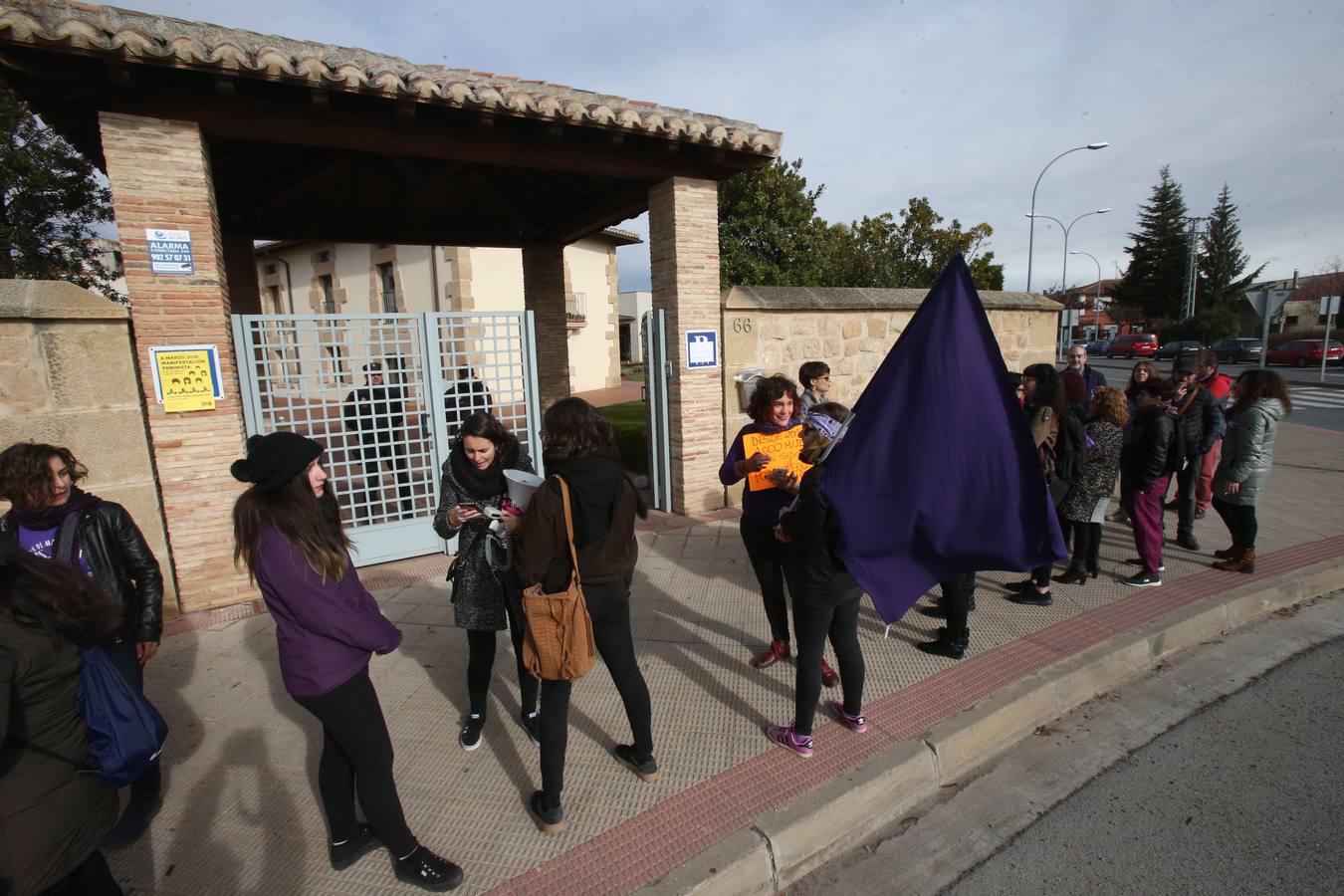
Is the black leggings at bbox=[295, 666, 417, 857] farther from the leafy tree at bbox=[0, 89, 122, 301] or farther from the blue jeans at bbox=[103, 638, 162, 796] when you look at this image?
the leafy tree at bbox=[0, 89, 122, 301]

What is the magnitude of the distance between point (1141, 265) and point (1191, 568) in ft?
159

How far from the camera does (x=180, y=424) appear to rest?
4.57 m

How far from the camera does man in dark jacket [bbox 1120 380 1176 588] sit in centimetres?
475

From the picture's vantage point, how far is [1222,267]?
133 ft

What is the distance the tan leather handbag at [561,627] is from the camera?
8.03 ft

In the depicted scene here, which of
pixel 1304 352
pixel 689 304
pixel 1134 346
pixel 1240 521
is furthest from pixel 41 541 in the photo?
pixel 1134 346

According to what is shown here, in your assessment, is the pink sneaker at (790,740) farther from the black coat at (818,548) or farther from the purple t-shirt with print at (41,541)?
the purple t-shirt with print at (41,541)

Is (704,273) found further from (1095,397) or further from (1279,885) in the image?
(1279,885)

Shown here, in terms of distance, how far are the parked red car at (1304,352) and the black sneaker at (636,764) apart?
34.6m

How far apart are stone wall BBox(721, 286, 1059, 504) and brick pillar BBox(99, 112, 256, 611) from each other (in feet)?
14.7

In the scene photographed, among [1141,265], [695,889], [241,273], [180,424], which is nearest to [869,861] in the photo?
[695,889]

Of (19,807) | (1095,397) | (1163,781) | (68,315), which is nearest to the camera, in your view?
(19,807)

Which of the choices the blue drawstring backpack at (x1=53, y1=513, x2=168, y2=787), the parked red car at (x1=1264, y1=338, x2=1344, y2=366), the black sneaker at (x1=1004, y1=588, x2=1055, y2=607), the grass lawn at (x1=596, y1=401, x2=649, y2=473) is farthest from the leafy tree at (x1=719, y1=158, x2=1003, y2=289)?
the parked red car at (x1=1264, y1=338, x2=1344, y2=366)

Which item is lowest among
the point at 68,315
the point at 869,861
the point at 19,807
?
the point at 869,861
